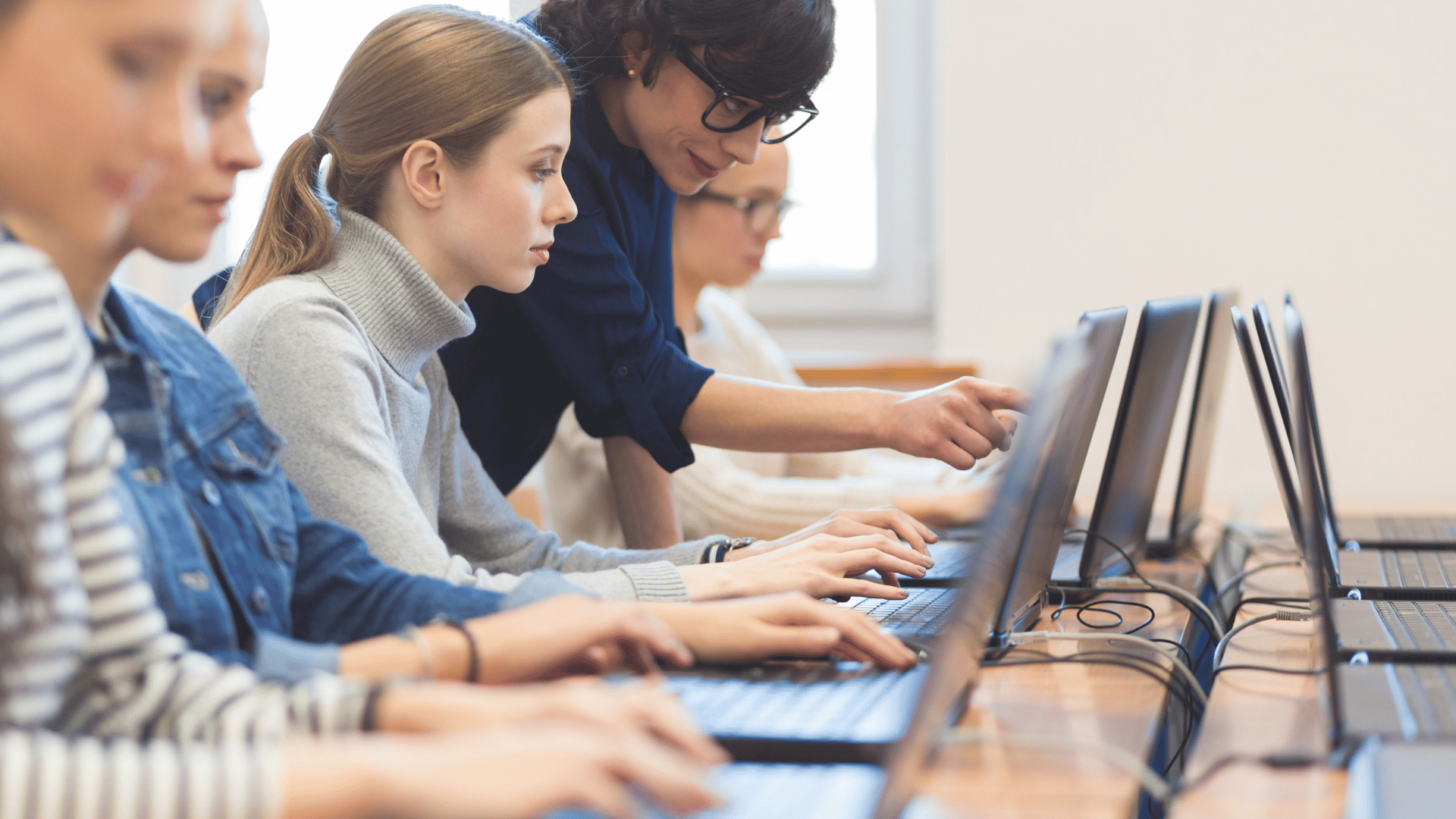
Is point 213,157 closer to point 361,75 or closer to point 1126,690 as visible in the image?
point 361,75

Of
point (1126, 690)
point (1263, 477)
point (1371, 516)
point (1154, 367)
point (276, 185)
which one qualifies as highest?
point (276, 185)

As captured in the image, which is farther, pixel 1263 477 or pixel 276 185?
pixel 1263 477

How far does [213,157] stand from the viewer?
2.46 ft

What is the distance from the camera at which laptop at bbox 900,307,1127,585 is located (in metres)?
0.87

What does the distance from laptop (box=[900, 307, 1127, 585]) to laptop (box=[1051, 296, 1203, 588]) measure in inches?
1.6

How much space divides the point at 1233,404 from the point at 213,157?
2.15m

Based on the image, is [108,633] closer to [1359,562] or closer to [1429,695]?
[1429,695]

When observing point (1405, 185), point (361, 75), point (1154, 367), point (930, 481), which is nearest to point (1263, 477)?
point (1405, 185)

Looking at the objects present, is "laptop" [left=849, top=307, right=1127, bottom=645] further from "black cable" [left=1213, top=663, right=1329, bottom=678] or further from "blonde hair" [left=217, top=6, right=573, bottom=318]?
"blonde hair" [left=217, top=6, right=573, bottom=318]

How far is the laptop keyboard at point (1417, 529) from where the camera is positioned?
1.50 meters

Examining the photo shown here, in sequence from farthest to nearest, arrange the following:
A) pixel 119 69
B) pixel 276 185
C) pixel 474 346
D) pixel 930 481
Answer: pixel 930 481 → pixel 474 346 → pixel 276 185 → pixel 119 69

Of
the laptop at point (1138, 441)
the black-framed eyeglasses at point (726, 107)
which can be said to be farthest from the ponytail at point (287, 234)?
the laptop at point (1138, 441)

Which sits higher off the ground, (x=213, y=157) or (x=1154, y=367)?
(x=213, y=157)

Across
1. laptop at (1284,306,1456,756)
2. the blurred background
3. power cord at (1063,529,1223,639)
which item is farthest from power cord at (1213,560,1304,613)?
the blurred background
